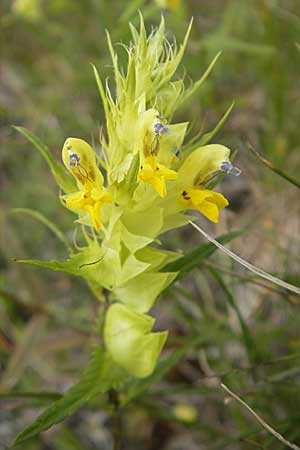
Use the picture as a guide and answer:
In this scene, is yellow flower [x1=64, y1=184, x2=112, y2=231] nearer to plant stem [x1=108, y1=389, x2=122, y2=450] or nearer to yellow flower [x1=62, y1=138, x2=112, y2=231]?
yellow flower [x1=62, y1=138, x2=112, y2=231]

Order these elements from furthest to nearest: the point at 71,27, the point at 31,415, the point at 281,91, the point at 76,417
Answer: the point at 71,27
the point at 281,91
the point at 76,417
the point at 31,415

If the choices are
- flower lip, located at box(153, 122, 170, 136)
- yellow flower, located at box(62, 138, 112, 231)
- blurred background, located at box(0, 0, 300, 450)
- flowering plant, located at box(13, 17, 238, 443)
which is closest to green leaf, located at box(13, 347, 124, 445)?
flowering plant, located at box(13, 17, 238, 443)

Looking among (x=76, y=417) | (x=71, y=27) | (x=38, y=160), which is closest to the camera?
(x=76, y=417)

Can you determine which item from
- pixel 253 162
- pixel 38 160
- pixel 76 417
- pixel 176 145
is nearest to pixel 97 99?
pixel 38 160

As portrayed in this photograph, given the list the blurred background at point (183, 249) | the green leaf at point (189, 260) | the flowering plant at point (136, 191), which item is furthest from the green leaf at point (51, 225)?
the blurred background at point (183, 249)

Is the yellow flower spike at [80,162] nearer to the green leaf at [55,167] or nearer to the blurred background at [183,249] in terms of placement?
the green leaf at [55,167]

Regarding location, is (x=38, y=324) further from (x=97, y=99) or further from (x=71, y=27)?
(x=71, y=27)
